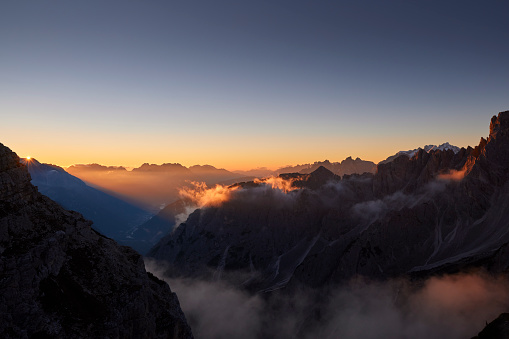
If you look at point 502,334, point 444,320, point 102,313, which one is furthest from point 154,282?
point 444,320

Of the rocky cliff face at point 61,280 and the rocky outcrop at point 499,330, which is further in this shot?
the rocky outcrop at point 499,330

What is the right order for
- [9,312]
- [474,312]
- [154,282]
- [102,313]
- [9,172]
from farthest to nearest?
[474,312] → [154,282] → [9,172] → [102,313] → [9,312]

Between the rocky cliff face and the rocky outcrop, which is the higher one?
the rocky cliff face

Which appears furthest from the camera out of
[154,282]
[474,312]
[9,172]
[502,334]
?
[474,312]

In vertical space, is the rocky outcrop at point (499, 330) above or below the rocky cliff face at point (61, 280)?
below

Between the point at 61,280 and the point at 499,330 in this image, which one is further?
the point at 499,330

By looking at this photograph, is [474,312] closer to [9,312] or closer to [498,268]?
[498,268]

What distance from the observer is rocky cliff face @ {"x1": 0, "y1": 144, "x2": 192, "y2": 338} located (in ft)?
167

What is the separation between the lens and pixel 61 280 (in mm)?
58219

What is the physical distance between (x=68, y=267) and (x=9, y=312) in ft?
43.0

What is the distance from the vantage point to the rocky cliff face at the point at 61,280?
167 ft

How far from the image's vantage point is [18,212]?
6103 cm

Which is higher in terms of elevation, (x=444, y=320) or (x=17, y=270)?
(x=17, y=270)

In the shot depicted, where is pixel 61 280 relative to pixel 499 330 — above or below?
above
